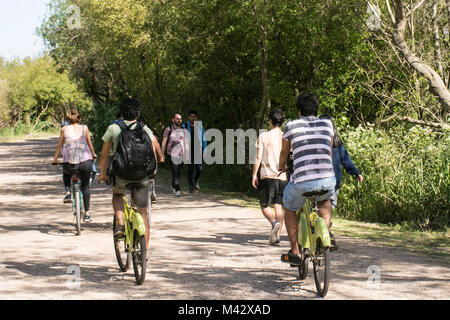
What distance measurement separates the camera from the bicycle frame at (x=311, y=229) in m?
5.95

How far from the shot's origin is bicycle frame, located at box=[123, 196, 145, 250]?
6504 millimetres

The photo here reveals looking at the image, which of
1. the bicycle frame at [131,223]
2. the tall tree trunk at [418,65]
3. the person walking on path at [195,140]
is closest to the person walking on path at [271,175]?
the bicycle frame at [131,223]

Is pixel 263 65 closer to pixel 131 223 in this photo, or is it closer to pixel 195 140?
pixel 195 140

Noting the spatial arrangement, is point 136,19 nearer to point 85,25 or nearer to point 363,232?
point 85,25

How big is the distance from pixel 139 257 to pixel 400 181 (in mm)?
6477

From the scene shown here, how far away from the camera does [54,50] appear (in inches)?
1641

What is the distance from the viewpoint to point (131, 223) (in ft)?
22.2


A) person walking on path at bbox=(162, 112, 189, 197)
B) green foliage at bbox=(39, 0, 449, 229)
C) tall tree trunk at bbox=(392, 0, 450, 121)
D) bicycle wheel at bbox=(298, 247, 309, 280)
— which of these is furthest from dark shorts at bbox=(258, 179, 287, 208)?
person walking on path at bbox=(162, 112, 189, 197)

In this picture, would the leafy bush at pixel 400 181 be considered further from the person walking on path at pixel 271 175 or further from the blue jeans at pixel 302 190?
the blue jeans at pixel 302 190

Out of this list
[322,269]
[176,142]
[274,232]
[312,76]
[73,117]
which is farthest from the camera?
[312,76]

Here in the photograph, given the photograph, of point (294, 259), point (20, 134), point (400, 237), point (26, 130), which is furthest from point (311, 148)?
point (26, 130)

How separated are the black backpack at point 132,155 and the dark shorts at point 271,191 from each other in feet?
8.27
